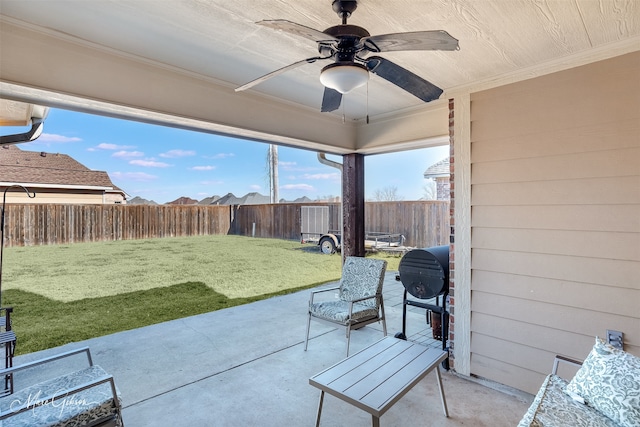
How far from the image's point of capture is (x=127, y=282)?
4660 millimetres

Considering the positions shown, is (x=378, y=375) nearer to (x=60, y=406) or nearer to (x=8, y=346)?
(x=60, y=406)

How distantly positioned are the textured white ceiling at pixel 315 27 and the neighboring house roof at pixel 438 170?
3.03m

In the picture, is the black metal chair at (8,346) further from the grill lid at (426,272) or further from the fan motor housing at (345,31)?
the grill lid at (426,272)

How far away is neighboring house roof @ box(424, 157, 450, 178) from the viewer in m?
5.46

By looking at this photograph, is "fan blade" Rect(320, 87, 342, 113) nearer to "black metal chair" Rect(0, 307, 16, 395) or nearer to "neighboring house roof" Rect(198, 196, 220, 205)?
"black metal chair" Rect(0, 307, 16, 395)

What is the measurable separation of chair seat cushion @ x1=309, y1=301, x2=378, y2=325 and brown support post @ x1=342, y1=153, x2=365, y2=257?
1622 millimetres

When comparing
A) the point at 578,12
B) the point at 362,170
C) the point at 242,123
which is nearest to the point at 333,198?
the point at 362,170

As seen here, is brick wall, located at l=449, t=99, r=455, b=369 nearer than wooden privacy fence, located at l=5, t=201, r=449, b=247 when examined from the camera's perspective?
Yes

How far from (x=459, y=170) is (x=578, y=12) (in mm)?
1245

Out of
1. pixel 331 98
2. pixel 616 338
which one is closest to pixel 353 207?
pixel 331 98

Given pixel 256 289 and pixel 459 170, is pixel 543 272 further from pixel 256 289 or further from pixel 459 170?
pixel 256 289

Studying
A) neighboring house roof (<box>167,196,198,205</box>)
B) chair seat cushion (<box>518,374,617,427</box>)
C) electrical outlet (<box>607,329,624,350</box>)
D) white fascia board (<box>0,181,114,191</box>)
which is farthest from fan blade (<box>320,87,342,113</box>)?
neighboring house roof (<box>167,196,198,205</box>)

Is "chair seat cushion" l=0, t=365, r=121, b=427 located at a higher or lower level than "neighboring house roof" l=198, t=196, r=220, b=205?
lower

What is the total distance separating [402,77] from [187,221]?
14.9 feet
